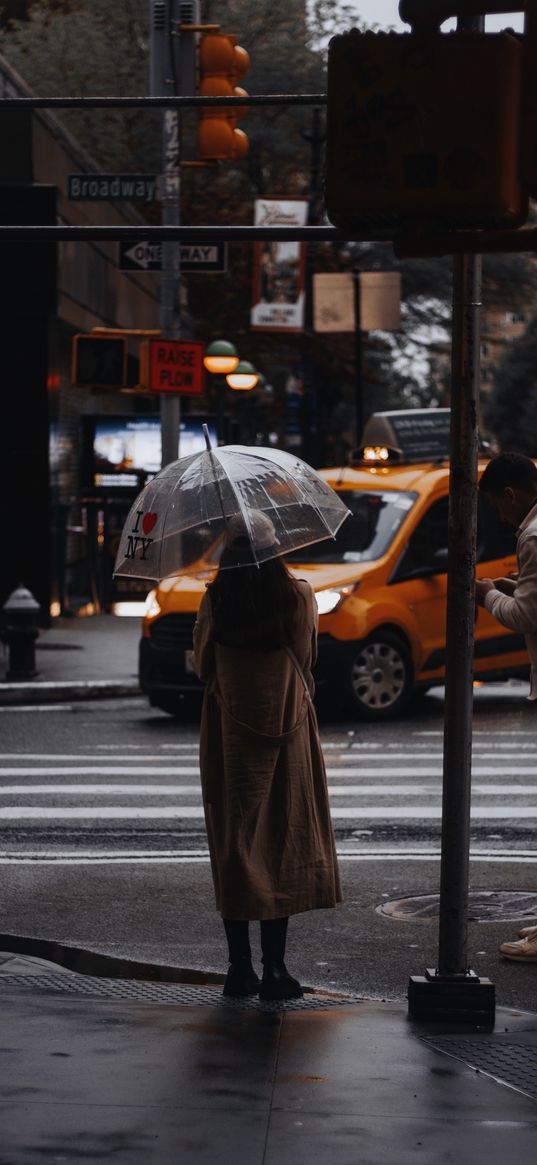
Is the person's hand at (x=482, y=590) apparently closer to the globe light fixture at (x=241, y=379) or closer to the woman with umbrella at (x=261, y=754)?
the woman with umbrella at (x=261, y=754)

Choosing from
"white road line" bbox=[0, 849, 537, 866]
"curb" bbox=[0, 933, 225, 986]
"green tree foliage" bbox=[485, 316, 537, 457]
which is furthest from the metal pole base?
"green tree foliage" bbox=[485, 316, 537, 457]

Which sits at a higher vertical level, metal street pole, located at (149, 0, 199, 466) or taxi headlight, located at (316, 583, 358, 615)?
metal street pole, located at (149, 0, 199, 466)

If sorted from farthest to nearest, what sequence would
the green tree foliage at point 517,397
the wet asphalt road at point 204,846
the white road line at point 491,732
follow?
the green tree foliage at point 517,397, the white road line at point 491,732, the wet asphalt road at point 204,846

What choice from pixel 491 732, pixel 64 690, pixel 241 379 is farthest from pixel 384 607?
pixel 241 379

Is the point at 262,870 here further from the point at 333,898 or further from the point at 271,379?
the point at 271,379

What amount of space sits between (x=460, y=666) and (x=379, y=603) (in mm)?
8353

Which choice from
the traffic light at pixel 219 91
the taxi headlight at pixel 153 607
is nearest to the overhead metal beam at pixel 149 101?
the traffic light at pixel 219 91

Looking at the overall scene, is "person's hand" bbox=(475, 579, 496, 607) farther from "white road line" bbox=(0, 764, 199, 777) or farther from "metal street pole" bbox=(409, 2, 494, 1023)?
"white road line" bbox=(0, 764, 199, 777)

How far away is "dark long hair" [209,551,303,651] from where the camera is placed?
615 cm

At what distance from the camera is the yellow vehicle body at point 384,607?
45.6 feet

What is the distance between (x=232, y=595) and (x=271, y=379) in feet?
155

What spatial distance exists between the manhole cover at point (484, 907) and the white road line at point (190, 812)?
1.94 m

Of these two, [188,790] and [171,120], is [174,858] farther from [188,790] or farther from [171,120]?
[171,120]

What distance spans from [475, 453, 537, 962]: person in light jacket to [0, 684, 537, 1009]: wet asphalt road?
2.26 ft
